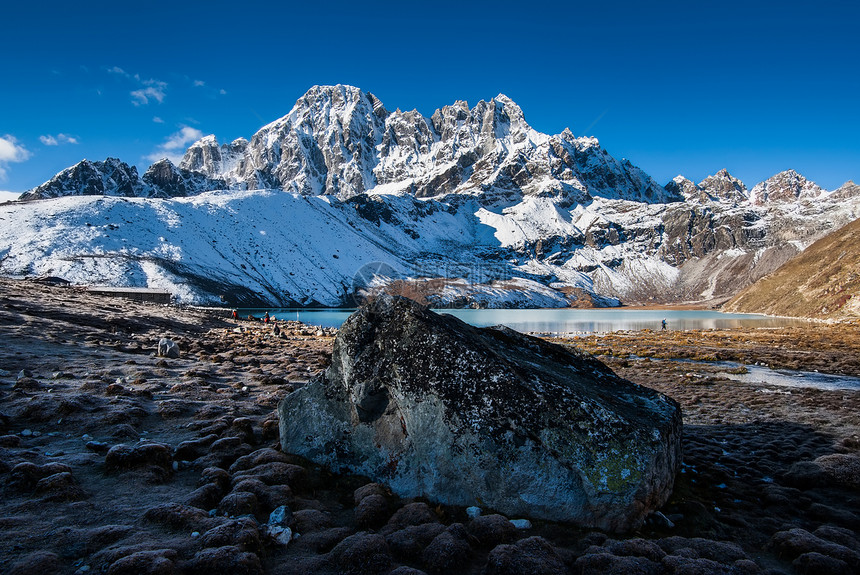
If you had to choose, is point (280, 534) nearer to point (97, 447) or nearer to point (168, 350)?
point (97, 447)

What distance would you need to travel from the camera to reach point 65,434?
9617 mm

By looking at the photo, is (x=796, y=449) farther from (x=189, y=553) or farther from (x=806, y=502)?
(x=189, y=553)

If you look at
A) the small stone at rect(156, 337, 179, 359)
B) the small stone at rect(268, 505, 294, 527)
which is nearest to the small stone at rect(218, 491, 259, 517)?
the small stone at rect(268, 505, 294, 527)

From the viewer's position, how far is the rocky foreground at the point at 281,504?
5398 millimetres

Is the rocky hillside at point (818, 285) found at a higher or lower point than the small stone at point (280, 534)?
higher

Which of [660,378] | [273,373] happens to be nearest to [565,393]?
[273,373]

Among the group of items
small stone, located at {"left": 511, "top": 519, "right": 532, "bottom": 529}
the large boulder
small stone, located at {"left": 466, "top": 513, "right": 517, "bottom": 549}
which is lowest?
small stone, located at {"left": 511, "top": 519, "right": 532, "bottom": 529}

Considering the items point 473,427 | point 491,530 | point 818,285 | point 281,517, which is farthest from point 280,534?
point 818,285

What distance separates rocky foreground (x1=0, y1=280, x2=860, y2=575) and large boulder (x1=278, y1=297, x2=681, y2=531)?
0.41 meters

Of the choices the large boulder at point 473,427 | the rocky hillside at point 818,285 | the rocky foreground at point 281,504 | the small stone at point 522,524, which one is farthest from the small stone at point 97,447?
the rocky hillside at point 818,285

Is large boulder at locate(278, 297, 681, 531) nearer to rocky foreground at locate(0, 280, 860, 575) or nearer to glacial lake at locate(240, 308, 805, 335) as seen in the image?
rocky foreground at locate(0, 280, 860, 575)

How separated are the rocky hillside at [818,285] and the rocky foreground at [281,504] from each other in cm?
10842

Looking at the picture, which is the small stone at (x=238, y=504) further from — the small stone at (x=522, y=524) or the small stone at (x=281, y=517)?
the small stone at (x=522, y=524)

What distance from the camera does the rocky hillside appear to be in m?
93.3
